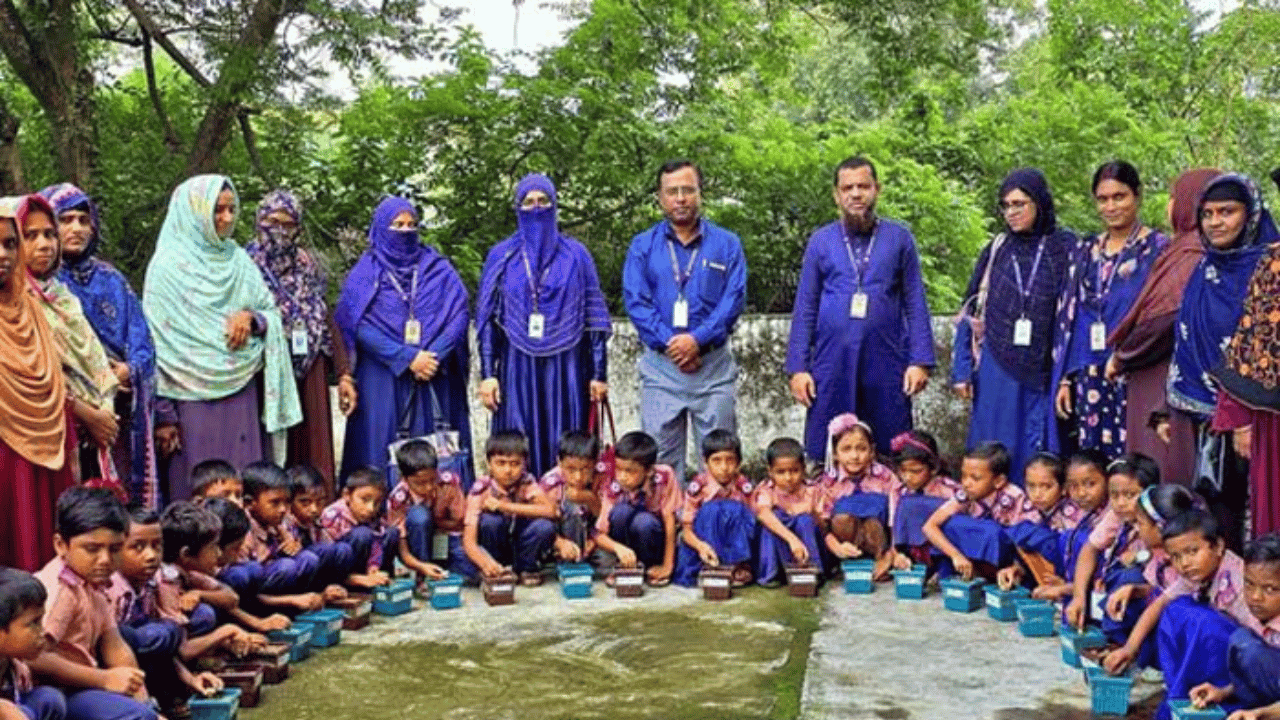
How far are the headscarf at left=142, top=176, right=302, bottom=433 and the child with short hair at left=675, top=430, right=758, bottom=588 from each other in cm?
200

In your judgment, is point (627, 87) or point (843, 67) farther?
point (843, 67)

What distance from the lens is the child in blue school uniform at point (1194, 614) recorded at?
3.95 m

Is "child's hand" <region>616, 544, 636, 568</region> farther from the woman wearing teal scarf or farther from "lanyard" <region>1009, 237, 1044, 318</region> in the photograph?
"lanyard" <region>1009, 237, 1044, 318</region>

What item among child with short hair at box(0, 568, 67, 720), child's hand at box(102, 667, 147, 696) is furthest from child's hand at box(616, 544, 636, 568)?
child with short hair at box(0, 568, 67, 720)

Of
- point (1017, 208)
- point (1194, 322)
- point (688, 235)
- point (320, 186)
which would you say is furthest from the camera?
point (320, 186)

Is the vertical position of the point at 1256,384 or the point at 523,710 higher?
the point at 1256,384

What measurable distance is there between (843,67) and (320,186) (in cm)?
1172

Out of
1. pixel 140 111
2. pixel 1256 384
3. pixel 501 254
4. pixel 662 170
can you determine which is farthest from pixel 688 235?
pixel 140 111

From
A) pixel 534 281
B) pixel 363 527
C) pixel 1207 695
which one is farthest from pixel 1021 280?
pixel 363 527

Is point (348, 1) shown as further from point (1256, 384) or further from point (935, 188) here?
point (1256, 384)

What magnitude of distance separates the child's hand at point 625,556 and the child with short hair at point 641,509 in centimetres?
3

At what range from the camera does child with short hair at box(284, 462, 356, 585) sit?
555 centimetres

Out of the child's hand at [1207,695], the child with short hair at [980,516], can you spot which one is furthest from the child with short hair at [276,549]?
the child's hand at [1207,695]

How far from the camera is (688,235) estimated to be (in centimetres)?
679
